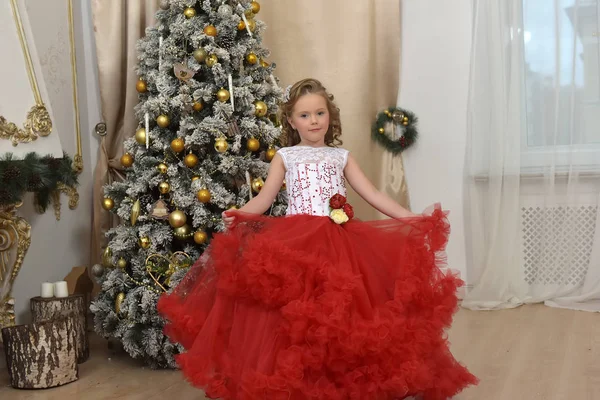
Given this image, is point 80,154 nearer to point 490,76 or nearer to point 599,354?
point 490,76

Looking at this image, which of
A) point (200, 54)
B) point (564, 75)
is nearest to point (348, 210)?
point (200, 54)

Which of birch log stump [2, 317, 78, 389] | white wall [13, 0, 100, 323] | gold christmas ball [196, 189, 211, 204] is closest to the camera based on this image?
birch log stump [2, 317, 78, 389]

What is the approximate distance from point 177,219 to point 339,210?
90cm

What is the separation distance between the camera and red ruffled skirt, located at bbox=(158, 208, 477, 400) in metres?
2.26

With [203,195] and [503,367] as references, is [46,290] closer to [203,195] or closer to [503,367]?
[203,195]

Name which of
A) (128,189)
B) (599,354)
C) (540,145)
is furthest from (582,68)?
(128,189)

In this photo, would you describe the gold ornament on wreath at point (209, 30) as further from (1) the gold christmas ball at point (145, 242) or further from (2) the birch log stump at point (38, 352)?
(2) the birch log stump at point (38, 352)

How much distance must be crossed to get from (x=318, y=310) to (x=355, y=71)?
245 centimetres

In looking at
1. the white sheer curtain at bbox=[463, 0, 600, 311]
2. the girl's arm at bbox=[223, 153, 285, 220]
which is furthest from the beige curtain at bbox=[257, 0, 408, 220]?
the girl's arm at bbox=[223, 153, 285, 220]

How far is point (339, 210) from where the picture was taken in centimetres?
261

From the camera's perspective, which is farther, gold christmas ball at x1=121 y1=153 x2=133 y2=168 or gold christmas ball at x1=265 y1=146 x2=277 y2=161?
gold christmas ball at x1=121 y1=153 x2=133 y2=168

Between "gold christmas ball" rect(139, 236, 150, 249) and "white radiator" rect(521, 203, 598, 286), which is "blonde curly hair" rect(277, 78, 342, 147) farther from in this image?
"white radiator" rect(521, 203, 598, 286)

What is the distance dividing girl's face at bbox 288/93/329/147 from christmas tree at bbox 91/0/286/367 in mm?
504

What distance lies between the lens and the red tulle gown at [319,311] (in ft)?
7.41
